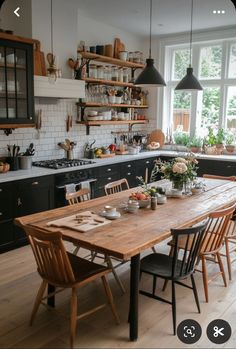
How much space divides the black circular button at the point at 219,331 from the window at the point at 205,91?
14.2 ft

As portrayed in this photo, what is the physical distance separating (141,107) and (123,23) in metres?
1.60

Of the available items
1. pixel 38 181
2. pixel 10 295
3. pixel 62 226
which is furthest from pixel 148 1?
pixel 10 295

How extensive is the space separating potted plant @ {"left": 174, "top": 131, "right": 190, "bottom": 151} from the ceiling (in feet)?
6.18

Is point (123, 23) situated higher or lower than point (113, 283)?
higher

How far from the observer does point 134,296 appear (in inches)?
96.7

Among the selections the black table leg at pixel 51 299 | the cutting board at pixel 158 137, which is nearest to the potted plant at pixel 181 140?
the cutting board at pixel 158 137

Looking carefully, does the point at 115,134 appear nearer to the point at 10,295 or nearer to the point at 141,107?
the point at 141,107

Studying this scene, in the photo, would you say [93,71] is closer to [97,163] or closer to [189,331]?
[97,163]

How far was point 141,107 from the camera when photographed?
686cm

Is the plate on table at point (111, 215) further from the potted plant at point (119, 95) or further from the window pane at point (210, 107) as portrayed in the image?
the window pane at point (210, 107)

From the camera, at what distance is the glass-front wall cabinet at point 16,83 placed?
4156 mm

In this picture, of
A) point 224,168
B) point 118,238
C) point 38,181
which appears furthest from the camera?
point 224,168

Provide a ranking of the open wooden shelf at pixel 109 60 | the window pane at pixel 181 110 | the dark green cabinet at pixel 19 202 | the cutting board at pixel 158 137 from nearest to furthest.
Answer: the dark green cabinet at pixel 19 202, the open wooden shelf at pixel 109 60, the window pane at pixel 181 110, the cutting board at pixel 158 137

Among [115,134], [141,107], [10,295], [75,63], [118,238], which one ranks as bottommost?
[10,295]
